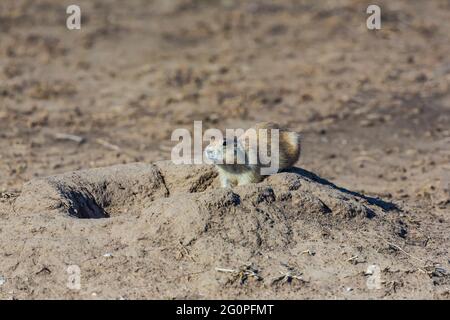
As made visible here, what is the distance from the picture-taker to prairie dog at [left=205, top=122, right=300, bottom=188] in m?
6.43

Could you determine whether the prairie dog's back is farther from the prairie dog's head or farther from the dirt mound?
the dirt mound

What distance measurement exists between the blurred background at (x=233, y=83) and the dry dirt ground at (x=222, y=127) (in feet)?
0.12

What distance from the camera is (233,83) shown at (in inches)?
472

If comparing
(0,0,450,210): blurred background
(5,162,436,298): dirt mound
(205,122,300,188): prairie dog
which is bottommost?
(5,162,436,298): dirt mound

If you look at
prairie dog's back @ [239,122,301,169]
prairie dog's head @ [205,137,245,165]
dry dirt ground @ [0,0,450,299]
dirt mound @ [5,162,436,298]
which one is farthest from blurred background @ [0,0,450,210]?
prairie dog's head @ [205,137,245,165]

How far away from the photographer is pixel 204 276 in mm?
5434

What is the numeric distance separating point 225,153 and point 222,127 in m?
3.93

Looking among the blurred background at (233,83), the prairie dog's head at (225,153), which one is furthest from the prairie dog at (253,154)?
the blurred background at (233,83)

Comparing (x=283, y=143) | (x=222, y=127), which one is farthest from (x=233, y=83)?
(x=283, y=143)

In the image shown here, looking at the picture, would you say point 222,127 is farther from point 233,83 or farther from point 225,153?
point 225,153

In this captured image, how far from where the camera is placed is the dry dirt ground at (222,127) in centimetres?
558

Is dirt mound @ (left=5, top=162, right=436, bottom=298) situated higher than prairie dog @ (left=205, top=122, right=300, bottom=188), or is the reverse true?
prairie dog @ (left=205, top=122, right=300, bottom=188)
